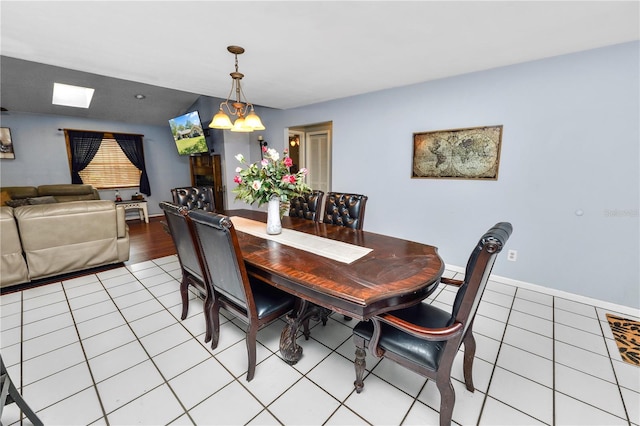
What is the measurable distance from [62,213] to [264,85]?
8.55 ft

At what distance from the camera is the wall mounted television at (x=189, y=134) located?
5.38 metres

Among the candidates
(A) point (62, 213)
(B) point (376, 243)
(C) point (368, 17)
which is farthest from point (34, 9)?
(B) point (376, 243)

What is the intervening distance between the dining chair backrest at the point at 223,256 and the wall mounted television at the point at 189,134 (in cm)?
450

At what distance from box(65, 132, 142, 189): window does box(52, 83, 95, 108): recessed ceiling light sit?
77 cm

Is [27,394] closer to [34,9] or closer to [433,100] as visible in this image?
[34,9]

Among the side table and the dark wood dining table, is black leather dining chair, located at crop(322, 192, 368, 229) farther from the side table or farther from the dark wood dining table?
the side table

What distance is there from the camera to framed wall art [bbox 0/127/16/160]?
4852 millimetres

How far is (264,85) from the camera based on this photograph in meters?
3.24

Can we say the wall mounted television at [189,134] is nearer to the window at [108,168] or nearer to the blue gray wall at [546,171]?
the window at [108,168]

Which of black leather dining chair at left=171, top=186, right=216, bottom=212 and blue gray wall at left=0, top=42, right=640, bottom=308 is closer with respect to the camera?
blue gray wall at left=0, top=42, right=640, bottom=308

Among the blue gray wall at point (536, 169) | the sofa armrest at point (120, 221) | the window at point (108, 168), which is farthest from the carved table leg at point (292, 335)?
the window at point (108, 168)

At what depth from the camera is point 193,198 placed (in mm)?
3023

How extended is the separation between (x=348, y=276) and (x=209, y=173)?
5359 mm

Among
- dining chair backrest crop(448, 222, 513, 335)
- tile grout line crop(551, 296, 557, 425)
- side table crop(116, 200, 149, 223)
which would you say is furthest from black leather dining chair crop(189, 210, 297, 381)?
side table crop(116, 200, 149, 223)
